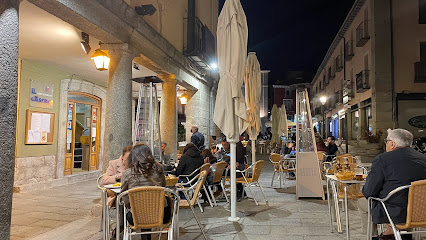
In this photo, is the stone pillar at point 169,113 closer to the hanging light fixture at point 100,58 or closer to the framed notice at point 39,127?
the framed notice at point 39,127

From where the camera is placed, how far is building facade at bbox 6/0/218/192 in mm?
6254

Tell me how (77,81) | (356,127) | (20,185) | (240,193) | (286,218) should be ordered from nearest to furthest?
(286,218) < (240,193) < (20,185) < (77,81) < (356,127)

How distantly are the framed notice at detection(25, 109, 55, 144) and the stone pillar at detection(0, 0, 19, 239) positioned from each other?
5442 millimetres

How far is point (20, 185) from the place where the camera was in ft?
26.2

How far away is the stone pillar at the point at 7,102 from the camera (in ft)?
11.1

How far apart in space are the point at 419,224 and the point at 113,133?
5.19 metres

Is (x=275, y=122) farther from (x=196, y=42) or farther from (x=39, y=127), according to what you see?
(x=39, y=127)

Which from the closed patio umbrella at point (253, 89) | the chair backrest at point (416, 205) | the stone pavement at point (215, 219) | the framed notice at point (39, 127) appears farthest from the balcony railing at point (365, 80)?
the chair backrest at point (416, 205)

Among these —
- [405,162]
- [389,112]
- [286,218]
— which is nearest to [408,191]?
[405,162]

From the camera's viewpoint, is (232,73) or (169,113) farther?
(169,113)

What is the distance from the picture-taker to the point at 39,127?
29.0 feet

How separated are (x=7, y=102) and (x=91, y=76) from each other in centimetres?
765

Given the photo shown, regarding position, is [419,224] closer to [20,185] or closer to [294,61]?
[20,185]

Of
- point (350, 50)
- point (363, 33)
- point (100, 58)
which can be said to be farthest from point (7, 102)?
point (350, 50)
